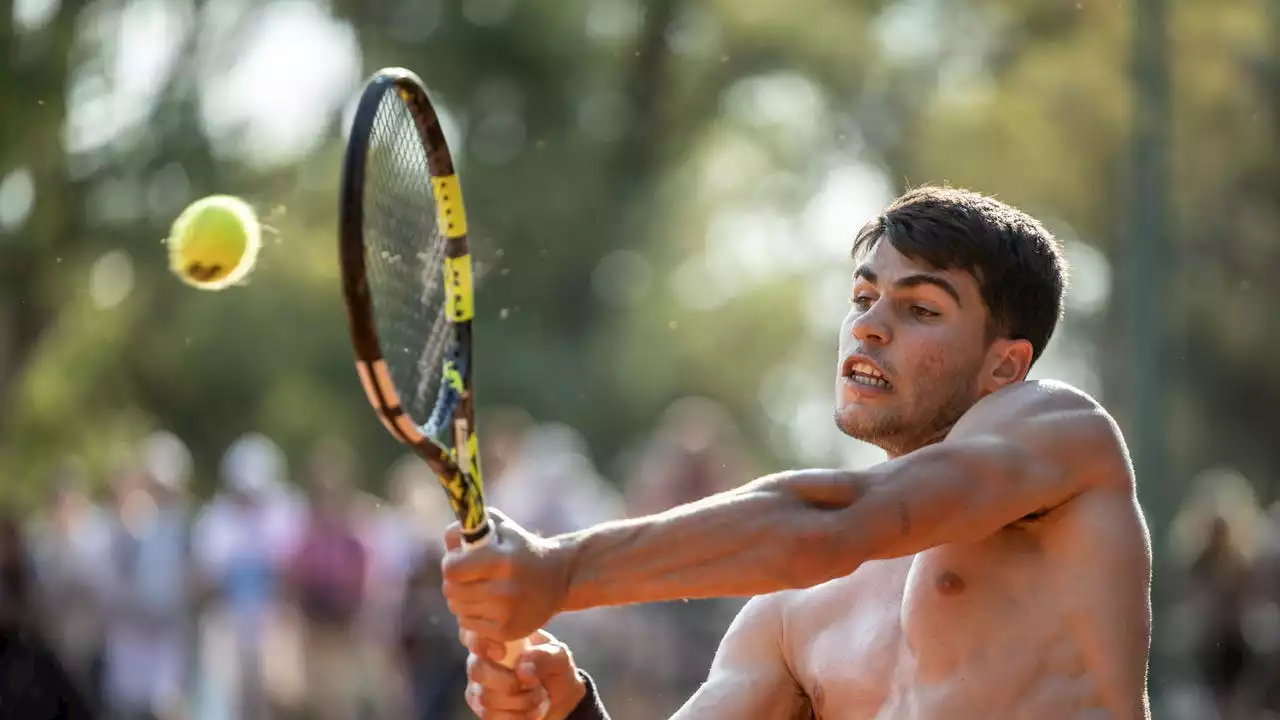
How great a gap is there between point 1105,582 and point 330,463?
24.5ft

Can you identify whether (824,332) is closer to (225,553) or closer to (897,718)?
(225,553)

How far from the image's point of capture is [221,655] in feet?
35.2

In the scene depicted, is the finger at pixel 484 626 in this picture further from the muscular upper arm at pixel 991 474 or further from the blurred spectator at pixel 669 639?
the blurred spectator at pixel 669 639

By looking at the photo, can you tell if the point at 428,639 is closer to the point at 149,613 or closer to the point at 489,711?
the point at 149,613

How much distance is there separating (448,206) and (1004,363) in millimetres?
1074

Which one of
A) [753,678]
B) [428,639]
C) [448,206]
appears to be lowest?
[428,639]

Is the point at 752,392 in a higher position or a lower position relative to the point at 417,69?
lower

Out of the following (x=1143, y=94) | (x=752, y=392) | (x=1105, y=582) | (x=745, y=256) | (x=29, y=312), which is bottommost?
(x=752, y=392)

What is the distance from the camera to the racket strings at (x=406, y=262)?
3.68 metres

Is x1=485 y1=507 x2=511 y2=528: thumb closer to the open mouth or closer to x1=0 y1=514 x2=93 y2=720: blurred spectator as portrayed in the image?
the open mouth

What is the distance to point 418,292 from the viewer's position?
12.9 ft

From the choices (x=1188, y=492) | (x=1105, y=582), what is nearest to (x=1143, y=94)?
(x=1105, y=582)

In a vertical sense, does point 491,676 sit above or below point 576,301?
above

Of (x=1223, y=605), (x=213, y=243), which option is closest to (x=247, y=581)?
(x=1223, y=605)
